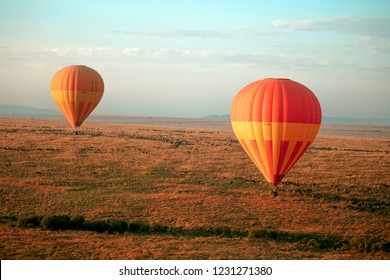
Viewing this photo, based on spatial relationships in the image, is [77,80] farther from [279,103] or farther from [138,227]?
[138,227]

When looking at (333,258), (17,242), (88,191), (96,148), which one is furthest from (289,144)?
(96,148)

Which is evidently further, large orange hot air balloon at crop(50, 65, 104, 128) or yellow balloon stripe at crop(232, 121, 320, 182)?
large orange hot air balloon at crop(50, 65, 104, 128)

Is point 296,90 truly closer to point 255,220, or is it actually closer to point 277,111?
point 277,111

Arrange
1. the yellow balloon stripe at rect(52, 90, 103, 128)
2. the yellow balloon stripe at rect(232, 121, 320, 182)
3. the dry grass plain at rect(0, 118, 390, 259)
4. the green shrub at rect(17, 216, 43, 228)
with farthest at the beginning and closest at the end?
the yellow balloon stripe at rect(52, 90, 103, 128), the yellow balloon stripe at rect(232, 121, 320, 182), the green shrub at rect(17, 216, 43, 228), the dry grass plain at rect(0, 118, 390, 259)

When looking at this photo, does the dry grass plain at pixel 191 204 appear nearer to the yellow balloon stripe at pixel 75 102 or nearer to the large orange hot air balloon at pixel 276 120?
the large orange hot air balloon at pixel 276 120

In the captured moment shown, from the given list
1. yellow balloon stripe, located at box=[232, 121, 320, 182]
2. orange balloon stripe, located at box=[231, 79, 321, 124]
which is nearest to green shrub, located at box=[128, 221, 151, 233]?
yellow balloon stripe, located at box=[232, 121, 320, 182]

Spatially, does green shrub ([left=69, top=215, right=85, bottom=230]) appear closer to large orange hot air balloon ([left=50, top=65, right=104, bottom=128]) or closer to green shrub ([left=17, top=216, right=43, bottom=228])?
green shrub ([left=17, top=216, right=43, bottom=228])

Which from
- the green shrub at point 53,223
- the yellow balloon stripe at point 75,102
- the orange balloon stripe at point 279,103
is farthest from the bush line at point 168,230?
the yellow balloon stripe at point 75,102
